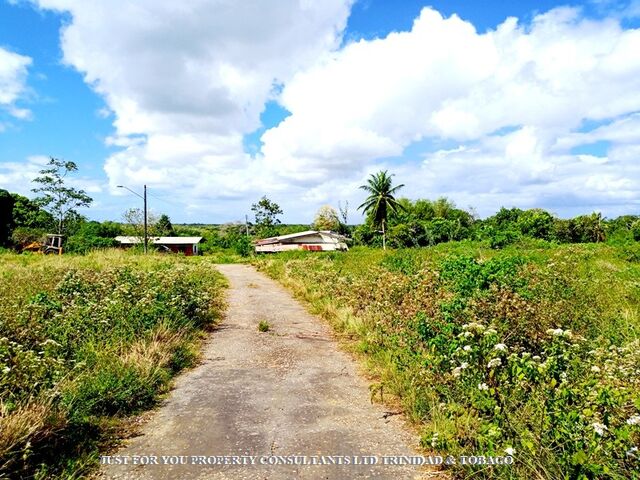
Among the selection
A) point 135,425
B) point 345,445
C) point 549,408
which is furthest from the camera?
point 135,425

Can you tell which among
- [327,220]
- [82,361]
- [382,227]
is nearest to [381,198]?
[382,227]

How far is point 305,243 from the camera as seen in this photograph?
59.6 meters

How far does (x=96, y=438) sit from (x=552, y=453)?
4129 millimetres

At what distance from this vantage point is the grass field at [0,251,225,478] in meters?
3.71

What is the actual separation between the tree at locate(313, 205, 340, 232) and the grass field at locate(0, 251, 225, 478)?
224ft

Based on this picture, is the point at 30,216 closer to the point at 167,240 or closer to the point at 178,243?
the point at 167,240

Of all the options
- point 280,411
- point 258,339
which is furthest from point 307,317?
point 280,411

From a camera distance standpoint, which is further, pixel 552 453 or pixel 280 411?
pixel 280 411

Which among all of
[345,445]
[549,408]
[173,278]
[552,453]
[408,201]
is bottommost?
[345,445]

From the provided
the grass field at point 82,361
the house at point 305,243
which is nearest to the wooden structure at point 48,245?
the house at point 305,243

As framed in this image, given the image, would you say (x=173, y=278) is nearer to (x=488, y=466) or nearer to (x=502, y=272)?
(x=502, y=272)

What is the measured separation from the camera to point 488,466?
3.34 meters

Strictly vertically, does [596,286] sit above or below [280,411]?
above

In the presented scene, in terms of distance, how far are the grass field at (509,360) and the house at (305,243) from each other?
149 ft
